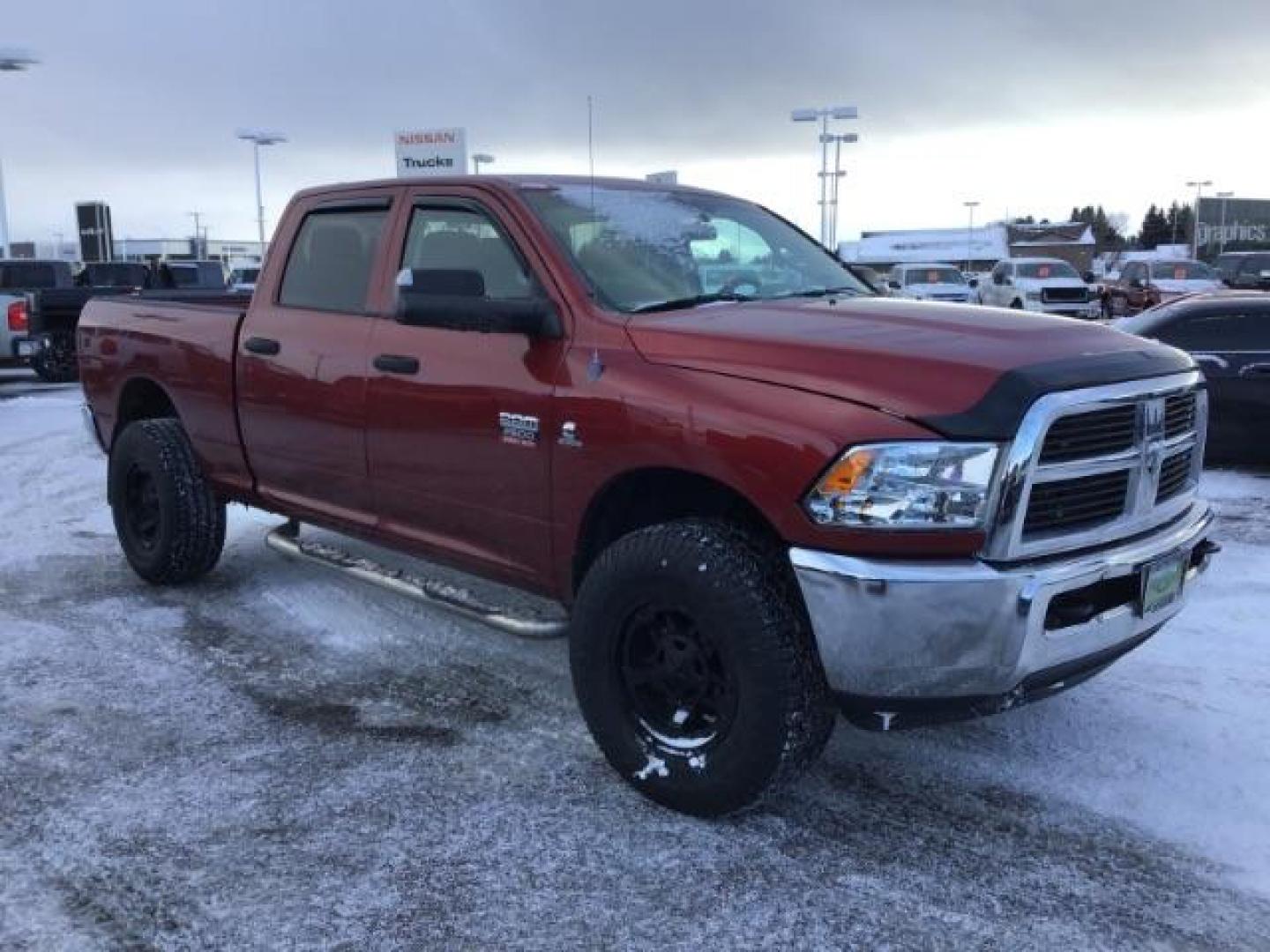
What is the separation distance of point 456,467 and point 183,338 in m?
2.18

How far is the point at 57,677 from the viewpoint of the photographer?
15.1ft

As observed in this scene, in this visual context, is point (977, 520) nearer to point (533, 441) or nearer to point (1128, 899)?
point (1128, 899)

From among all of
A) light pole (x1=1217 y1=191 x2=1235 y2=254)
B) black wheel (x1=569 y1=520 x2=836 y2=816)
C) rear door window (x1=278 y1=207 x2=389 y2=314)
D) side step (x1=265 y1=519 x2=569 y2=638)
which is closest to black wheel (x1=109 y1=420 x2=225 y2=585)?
side step (x1=265 y1=519 x2=569 y2=638)

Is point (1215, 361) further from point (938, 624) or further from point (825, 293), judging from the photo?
point (938, 624)

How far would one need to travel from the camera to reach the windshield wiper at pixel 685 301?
148 inches

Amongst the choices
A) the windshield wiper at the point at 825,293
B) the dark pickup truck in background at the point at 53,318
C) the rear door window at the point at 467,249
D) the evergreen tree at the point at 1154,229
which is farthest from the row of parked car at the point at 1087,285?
the evergreen tree at the point at 1154,229

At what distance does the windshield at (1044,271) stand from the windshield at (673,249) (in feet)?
79.0

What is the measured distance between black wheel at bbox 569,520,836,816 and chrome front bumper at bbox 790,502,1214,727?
0.15 meters

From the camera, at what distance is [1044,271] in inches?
1067

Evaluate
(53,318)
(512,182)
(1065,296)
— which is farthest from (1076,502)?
(1065,296)

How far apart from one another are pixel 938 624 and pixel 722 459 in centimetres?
73

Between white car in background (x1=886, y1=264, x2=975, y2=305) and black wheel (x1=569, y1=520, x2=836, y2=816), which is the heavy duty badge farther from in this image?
white car in background (x1=886, y1=264, x2=975, y2=305)

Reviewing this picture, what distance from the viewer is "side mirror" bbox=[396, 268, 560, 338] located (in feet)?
11.8

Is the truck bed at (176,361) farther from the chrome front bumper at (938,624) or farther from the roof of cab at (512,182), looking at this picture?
the chrome front bumper at (938,624)
